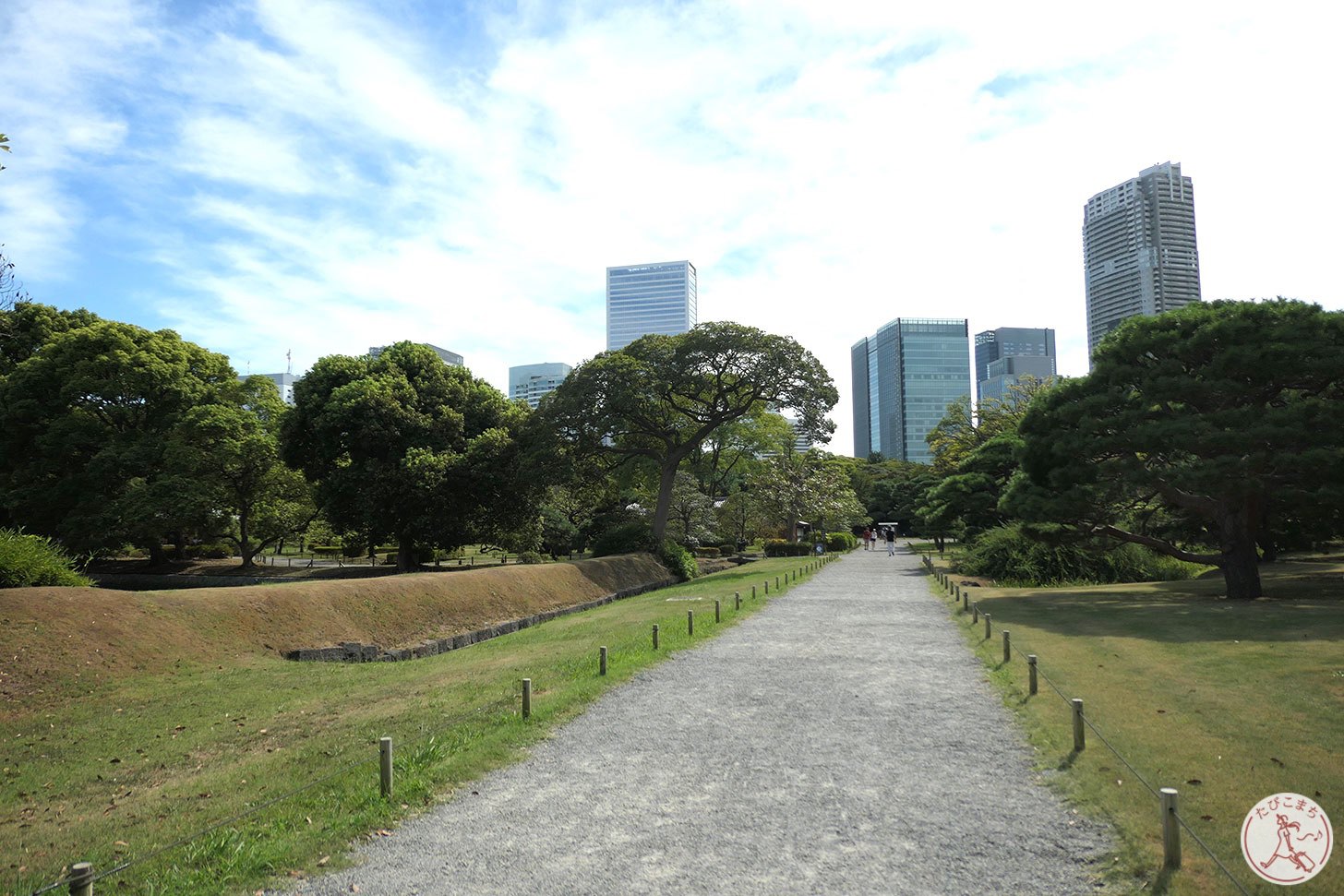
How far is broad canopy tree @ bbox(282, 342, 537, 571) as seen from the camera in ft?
97.8

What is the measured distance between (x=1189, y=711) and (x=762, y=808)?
5.76 meters

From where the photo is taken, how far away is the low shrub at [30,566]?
13.6 meters

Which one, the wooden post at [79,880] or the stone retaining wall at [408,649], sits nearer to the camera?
the wooden post at [79,880]

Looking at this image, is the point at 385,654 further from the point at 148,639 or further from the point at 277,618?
the point at 148,639

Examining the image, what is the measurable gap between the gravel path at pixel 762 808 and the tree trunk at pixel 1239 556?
499 inches

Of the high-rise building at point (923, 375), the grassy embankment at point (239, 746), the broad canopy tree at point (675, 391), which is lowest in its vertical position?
the grassy embankment at point (239, 746)

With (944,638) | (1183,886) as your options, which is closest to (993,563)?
(944,638)

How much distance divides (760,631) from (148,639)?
36.9ft

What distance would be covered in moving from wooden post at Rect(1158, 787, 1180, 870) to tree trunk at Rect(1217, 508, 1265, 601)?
17.6m

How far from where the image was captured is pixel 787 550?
51.9m

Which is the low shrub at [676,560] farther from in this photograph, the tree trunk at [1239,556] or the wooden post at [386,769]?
the wooden post at [386,769]

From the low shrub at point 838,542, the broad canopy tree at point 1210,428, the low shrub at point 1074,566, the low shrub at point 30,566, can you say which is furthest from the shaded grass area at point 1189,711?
the low shrub at point 838,542

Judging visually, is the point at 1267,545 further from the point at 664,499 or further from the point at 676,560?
the point at 664,499

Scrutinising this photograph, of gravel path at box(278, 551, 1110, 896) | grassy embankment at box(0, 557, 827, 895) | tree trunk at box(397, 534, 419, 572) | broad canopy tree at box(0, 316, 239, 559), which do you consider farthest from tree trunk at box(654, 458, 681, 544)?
gravel path at box(278, 551, 1110, 896)
